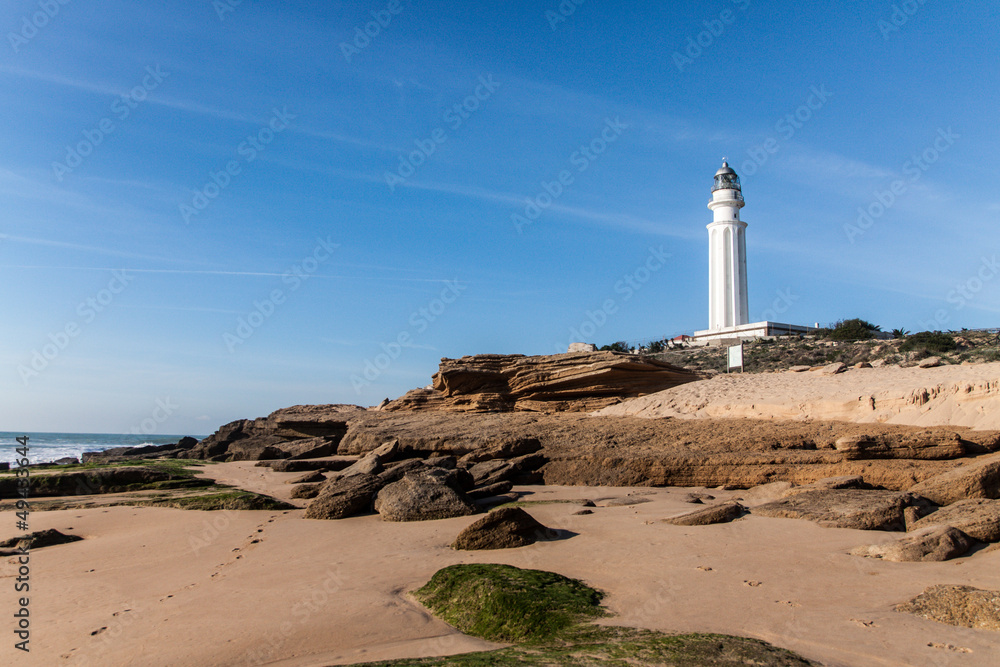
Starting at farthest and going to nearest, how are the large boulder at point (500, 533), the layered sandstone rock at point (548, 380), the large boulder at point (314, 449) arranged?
1. the large boulder at point (314, 449)
2. the layered sandstone rock at point (548, 380)
3. the large boulder at point (500, 533)

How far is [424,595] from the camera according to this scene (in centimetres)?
532

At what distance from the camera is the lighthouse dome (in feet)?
181

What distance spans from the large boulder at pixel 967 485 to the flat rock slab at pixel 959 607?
3868mm

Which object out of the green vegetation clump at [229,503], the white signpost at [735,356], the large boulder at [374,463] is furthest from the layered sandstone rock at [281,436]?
the white signpost at [735,356]

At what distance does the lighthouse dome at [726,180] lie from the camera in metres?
55.2

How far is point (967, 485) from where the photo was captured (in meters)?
7.73

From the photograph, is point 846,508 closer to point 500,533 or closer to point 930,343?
point 500,533

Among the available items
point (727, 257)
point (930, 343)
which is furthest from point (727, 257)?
point (930, 343)

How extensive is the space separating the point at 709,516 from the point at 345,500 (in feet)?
17.2

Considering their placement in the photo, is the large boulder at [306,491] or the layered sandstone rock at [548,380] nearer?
the large boulder at [306,491]

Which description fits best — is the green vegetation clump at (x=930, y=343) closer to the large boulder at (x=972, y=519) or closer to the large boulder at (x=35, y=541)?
the large boulder at (x=972, y=519)

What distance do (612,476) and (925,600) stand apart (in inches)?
269

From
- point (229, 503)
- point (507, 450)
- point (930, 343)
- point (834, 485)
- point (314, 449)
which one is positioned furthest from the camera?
point (930, 343)

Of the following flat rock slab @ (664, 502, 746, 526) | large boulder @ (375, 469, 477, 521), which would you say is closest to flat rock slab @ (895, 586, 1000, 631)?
flat rock slab @ (664, 502, 746, 526)
